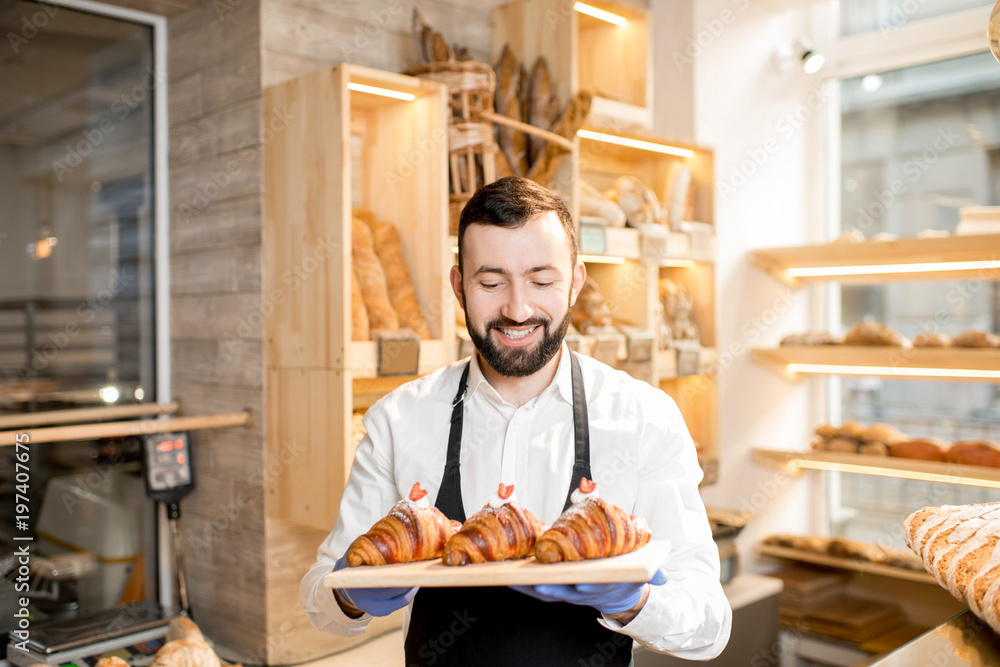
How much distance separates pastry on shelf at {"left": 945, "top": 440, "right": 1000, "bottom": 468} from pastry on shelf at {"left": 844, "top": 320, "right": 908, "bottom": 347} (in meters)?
0.44

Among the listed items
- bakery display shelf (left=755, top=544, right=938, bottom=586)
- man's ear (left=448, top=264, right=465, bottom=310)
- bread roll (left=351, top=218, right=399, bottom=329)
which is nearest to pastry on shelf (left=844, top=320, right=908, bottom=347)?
bakery display shelf (left=755, top=544, right=938, bottom=586)

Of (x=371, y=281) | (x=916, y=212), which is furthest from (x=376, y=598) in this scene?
(x=916, y=212)

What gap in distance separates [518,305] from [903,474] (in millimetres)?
2503

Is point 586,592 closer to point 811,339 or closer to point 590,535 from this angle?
point 590,535

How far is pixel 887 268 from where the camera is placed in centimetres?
345

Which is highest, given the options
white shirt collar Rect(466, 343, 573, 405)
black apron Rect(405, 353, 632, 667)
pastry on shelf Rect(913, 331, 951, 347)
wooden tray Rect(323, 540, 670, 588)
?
pastry on shelf Rect(913, 331, 951, 347)

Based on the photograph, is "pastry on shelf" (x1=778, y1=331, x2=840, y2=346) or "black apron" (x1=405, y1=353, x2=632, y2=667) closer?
"black apron" (x1=405, y1=353, x2=632, y2=667)

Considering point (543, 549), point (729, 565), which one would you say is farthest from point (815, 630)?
point (543, 549)

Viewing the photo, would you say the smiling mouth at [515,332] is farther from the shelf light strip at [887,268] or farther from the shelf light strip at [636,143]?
the shelf light strip at [887,268]

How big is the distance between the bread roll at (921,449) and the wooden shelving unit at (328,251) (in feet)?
6.54

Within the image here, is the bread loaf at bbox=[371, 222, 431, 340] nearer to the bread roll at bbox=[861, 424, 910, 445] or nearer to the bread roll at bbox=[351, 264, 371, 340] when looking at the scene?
the bread roll at bbox=[351, 264, 371, 340]

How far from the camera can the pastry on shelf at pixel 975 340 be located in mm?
3045

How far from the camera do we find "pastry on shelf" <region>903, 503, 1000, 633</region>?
116 centimetres

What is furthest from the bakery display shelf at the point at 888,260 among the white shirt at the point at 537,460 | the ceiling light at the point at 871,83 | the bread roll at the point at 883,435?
the white shirt at the point at 537,460
